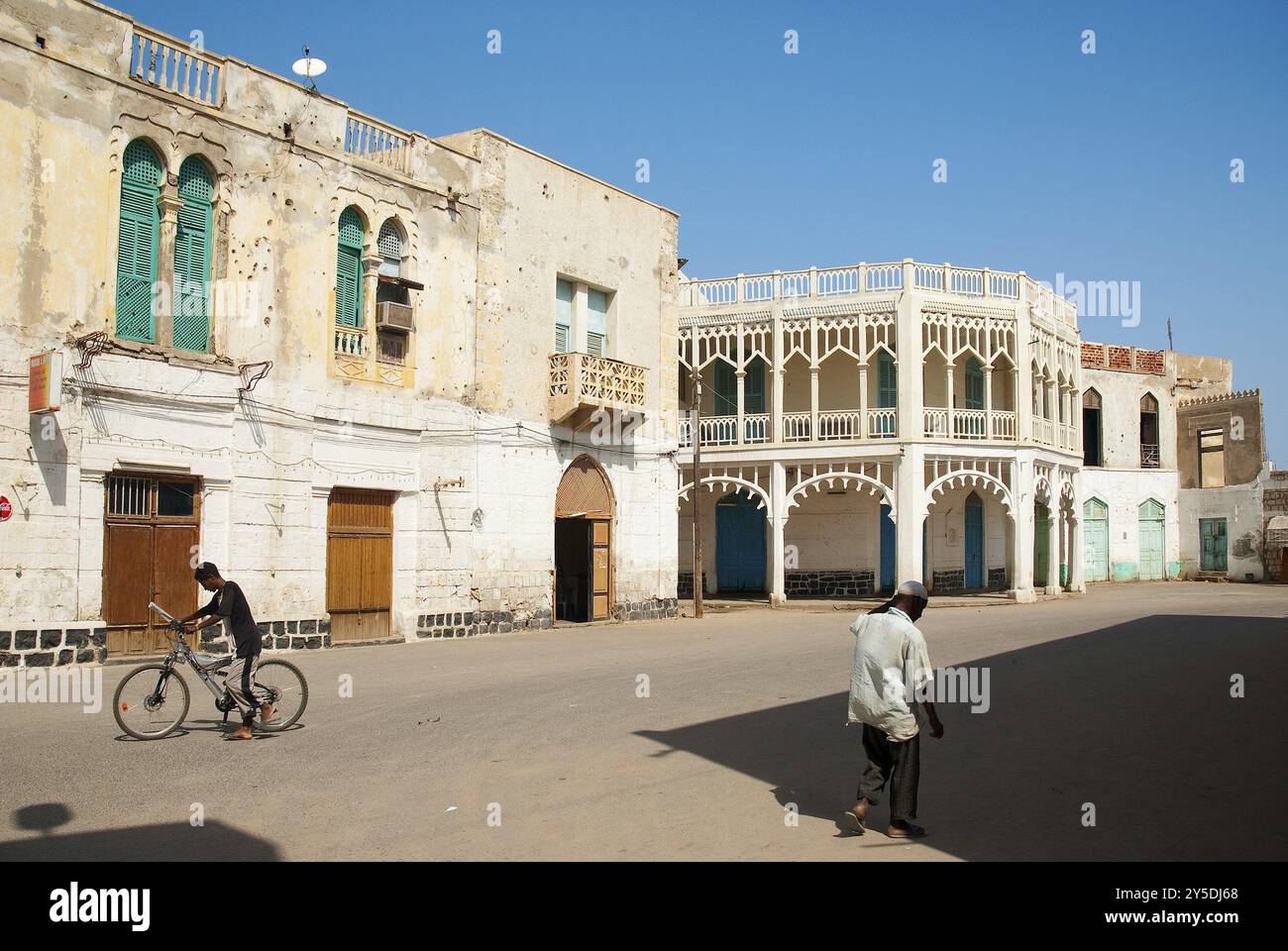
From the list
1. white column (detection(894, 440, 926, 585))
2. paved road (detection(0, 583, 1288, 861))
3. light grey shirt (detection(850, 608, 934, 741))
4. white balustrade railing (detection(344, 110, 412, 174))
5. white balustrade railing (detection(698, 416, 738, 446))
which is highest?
white balustrade railing (detection(344, 110, 412, 174))

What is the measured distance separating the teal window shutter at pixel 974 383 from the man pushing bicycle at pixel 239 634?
89.4 ft

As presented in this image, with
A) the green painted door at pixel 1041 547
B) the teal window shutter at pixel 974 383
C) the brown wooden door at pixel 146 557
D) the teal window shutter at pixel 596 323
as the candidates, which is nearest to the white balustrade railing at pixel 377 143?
the teal window shutter at pixel 596 323

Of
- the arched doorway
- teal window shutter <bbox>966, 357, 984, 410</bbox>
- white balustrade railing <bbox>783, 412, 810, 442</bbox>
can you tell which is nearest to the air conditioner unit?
the arched doorway

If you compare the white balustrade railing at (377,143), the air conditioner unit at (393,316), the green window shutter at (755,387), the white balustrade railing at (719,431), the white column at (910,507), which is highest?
the white balustrade railing at (377,143)

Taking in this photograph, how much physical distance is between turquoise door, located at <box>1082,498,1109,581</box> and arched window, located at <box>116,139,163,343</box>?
35779 millimetres

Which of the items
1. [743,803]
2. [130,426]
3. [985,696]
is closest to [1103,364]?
[985,696]

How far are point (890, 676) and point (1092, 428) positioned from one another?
132 feet

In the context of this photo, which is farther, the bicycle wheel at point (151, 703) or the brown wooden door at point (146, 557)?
the brown wooden door at point (146, 557)

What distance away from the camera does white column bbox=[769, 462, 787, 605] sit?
3092 centimetres

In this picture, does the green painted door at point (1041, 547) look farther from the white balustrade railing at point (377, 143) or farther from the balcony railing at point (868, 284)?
the white balustrade railing at point (377, 143)

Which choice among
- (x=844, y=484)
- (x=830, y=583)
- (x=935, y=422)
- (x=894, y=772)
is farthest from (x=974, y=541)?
(x=894, y=772)

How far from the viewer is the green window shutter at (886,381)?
32375 millimetres

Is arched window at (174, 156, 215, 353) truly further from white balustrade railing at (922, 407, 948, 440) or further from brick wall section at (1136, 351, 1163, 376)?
brick wall section at (1136, 351, 1163, 376)
